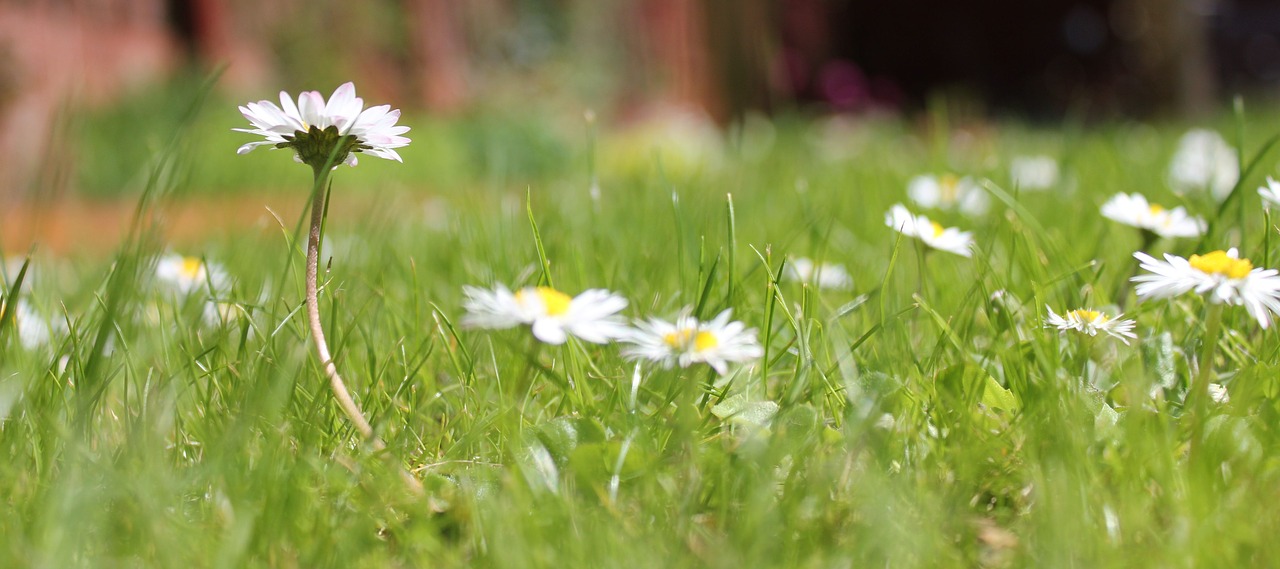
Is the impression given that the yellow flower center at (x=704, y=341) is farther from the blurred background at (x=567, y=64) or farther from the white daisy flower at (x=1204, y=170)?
the white daisy flower at (x=1204, y=170)

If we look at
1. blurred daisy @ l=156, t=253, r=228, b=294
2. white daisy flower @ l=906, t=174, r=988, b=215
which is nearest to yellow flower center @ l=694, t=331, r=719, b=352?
blurred daisy @ l=156, t=253, r=228, b=294

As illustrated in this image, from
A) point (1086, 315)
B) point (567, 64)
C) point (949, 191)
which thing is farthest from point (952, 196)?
point (567, 64)

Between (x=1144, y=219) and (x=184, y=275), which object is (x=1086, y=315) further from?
(x=184, y=275)

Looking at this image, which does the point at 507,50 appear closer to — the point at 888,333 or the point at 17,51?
the point at 17,51

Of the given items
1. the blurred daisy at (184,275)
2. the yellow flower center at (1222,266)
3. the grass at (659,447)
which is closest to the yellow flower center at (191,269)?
the blurred daisy at (184,275)

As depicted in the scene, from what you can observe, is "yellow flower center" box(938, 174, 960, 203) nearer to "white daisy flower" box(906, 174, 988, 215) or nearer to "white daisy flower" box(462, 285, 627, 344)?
"white daisy flower" box(906, 174, 988, 215)

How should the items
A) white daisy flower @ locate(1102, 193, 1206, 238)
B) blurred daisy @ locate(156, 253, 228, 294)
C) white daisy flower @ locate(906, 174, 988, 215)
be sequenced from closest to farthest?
white daisy flower @ locate(1102, 193, 1206, 238) → blurred daisy @ locate(156, 253, 228, 294) → white daisy flower @ locate(906, 174, 988, 215)
